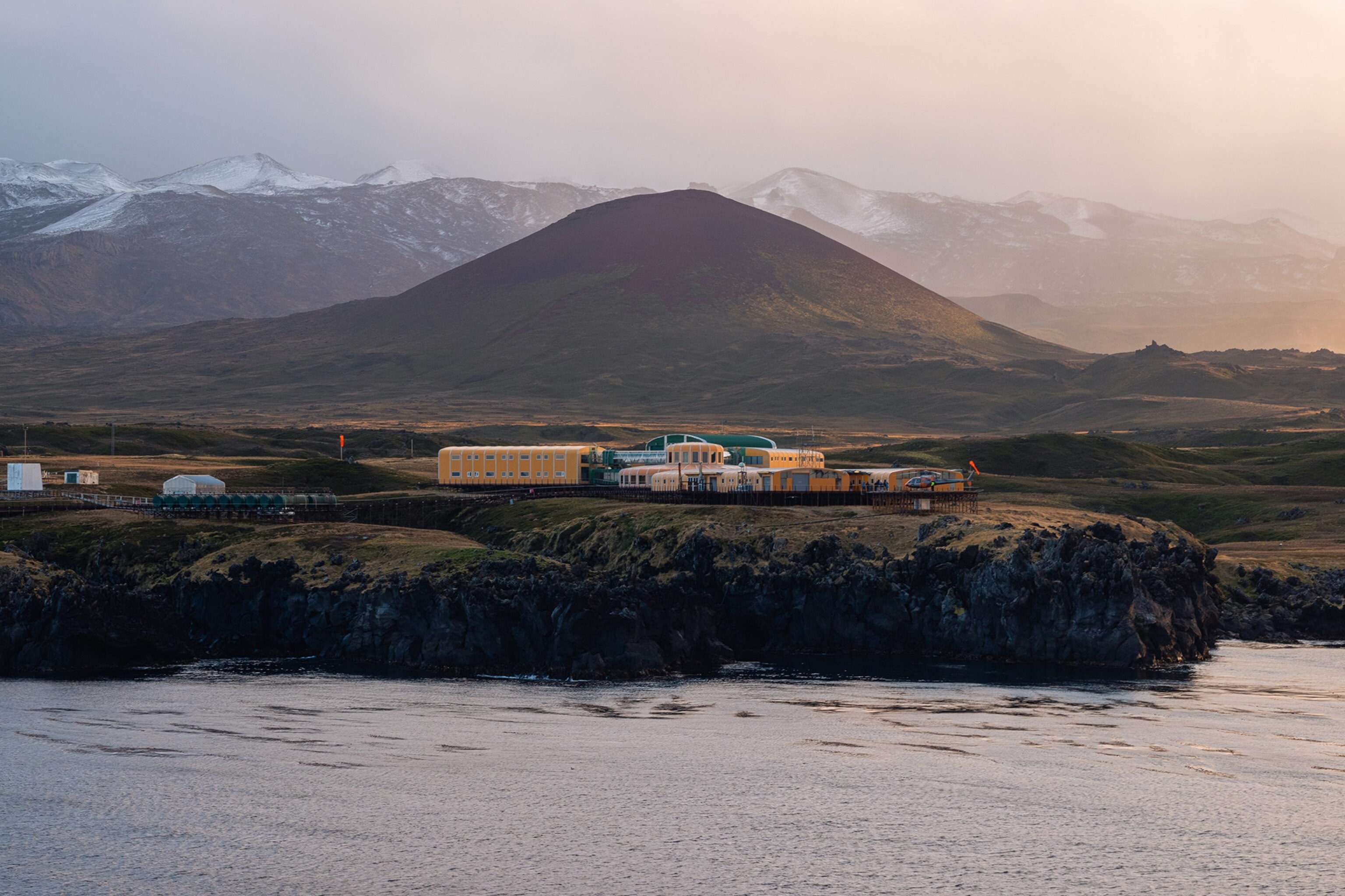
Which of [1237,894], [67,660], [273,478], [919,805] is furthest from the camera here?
[273,478]

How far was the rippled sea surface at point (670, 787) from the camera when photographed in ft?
179

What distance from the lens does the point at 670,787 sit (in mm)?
65812

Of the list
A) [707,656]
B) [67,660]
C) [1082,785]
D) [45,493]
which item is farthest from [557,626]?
[45,493]

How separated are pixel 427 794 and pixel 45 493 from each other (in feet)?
312

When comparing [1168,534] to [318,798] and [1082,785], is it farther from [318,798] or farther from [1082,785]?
[318,798]

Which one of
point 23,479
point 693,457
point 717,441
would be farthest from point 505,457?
point 23,479

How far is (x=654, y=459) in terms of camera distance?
170250 mm

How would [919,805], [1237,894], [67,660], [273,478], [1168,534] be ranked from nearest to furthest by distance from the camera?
1. [1237,894]
2. [919,805]
3. [67,660]
4. [1168,534]
5. [273,478]

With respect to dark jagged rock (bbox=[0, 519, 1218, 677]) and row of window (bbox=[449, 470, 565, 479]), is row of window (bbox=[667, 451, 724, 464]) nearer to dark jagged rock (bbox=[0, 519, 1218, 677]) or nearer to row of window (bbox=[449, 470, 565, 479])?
row of window (bbox=[449, 470, 565, 479])

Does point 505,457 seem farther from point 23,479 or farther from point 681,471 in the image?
point 23,479

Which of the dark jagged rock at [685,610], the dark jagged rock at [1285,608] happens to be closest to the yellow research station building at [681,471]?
the dark jagged rock at [1285,608]

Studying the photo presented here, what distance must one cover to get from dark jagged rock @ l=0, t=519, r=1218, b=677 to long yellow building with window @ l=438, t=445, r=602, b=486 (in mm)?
53150

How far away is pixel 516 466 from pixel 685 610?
6672 centimetres

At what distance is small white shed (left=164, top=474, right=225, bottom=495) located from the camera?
137 m
